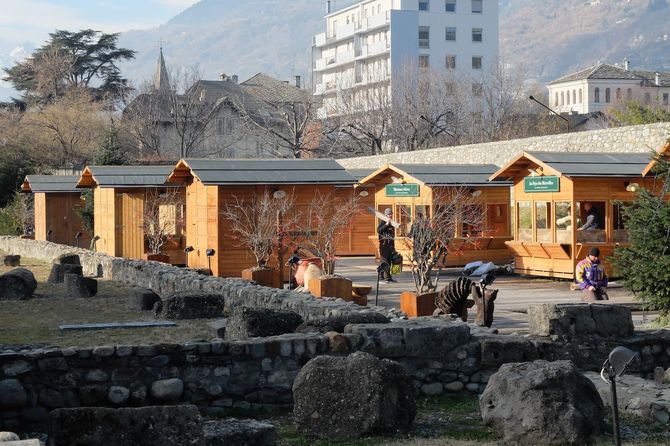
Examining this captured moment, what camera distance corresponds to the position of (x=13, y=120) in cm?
7819

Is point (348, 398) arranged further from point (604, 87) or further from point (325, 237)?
point (604, 87)

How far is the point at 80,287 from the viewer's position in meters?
23.5

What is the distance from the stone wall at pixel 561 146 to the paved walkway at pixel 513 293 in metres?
4.74

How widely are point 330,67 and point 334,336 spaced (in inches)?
4258

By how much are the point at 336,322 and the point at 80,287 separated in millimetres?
11849

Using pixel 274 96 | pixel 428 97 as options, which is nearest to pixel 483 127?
pixel 428 97

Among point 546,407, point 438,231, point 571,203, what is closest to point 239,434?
point 546,407

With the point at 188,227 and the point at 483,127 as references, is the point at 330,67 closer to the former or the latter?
the point at 483,127

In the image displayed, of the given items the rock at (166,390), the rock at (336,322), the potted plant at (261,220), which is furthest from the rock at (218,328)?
the potted plant at (261,220)

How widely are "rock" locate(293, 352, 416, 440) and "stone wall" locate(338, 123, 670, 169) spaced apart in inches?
717

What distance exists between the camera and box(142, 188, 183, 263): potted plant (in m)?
32.8

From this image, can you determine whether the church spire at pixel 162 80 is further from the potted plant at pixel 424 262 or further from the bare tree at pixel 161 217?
the potted plant at pixel 424 262

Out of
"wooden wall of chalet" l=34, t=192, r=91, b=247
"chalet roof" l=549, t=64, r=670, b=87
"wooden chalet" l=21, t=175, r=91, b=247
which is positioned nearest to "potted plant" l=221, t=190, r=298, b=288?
"wooden chalet" l=21, t=175, r=91, b=247

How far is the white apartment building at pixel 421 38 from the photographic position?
108000mm
